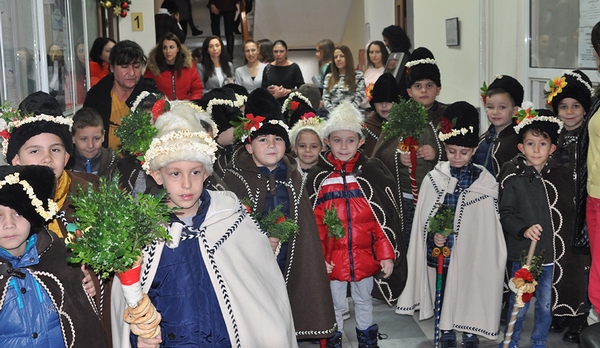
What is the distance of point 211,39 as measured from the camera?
10.1m

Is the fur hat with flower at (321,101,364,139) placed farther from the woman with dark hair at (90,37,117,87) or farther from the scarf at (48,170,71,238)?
the woman with dark hair at (90,37,117,87)

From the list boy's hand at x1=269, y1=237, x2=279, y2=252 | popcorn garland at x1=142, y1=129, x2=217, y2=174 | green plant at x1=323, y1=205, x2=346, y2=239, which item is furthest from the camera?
green plant at x1=323, y1=205, x2=346, y2=239

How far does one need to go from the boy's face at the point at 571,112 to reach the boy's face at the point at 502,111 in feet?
1.88

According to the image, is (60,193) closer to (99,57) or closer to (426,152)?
(426,152)

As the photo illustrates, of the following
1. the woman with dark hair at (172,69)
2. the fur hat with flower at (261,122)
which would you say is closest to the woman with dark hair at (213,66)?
the woman with dark hair at (172,69)

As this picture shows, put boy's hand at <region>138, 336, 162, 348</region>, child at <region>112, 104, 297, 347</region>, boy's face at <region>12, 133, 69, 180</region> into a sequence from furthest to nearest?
boy's face at <region>12, 133, 69, 180</region>, child at <region>112, 104, 297, 347</region>, boy's hand at <region>138, 336, 162, 348</region>

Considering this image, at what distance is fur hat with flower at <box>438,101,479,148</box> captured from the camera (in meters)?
5.51

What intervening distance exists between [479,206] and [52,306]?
3.14 metres

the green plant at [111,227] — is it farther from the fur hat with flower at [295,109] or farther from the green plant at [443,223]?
the fur hat with flower at [295,109]

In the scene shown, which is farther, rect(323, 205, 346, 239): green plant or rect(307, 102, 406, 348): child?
rect(307, 102, 406, 348): child

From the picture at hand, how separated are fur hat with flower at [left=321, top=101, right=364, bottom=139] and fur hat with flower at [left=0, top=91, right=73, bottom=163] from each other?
195cm

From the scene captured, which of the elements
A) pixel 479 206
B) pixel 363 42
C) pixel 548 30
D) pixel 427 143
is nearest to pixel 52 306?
pixel 479 206

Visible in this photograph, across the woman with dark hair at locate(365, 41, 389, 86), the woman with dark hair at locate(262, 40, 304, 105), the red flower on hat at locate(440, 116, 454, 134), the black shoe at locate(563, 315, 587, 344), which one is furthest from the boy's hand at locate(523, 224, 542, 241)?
the woman with dark hair at locate(262, 40, 304, 105)

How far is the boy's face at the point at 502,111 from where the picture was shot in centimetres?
636
